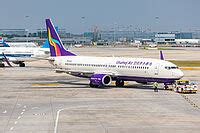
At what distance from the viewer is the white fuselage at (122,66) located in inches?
2266

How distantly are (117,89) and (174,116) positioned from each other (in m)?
21.7

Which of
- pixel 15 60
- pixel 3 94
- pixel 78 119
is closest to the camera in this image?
pixel 78 119

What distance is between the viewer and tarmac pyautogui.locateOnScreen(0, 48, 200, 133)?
109 ft

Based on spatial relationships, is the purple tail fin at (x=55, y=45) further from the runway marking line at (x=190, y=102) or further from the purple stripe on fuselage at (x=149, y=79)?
the runway marking line at (x=190, y=102)

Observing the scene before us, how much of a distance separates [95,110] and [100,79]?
730 inches

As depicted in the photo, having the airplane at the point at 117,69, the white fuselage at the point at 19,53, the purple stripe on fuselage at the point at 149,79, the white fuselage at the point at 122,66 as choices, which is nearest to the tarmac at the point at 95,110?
the purple stripe on fuselage at the point at 149,79

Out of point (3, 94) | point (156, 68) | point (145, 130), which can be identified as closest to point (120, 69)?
point (156, 68)

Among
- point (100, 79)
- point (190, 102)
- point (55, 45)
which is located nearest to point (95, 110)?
point (190, 102)

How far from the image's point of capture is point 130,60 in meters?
60.8

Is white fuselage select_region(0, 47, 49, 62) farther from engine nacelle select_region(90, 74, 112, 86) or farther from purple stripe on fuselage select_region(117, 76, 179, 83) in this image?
purple stripe on fuselage select_region(117, 76, 179, 83)

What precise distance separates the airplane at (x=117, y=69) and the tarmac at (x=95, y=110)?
1573mm

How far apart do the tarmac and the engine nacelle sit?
1.03m

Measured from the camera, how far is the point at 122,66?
6066 cm

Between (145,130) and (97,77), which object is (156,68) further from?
(145,130)
